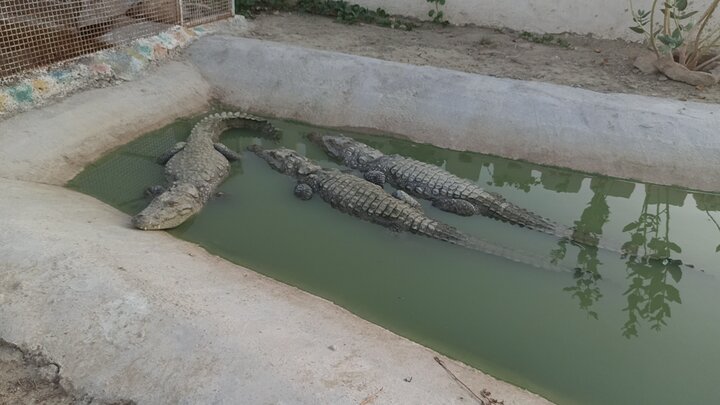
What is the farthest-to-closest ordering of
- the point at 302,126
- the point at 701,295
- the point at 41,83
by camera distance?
1. the point at 302,126
2. the point at 41,83
3. the point at 701,295

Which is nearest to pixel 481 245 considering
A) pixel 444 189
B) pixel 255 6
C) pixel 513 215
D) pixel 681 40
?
pixel 513 215

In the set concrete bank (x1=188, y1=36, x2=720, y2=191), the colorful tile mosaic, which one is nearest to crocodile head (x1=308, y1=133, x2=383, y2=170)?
concrete bank (x1=188, y1=36, x2=720, y2=191)

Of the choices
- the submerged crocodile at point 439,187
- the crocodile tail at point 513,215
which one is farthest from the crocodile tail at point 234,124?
the crocodile tail at point 513,215

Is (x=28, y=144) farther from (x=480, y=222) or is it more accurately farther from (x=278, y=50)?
(x=480, y=222)

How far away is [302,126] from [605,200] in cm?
366

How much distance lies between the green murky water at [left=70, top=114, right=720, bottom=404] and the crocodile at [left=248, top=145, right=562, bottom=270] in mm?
77

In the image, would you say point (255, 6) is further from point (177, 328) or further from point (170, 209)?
point (177, 328)

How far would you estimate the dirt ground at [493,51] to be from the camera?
7527 mm

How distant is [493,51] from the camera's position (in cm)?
864

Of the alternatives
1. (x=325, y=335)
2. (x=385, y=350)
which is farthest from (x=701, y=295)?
(x=325, y=335)

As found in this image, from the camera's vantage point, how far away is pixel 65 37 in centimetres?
623

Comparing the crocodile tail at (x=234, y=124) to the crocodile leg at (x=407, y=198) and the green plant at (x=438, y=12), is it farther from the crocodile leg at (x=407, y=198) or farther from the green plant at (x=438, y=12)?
the green plant at (x=438, y=12)

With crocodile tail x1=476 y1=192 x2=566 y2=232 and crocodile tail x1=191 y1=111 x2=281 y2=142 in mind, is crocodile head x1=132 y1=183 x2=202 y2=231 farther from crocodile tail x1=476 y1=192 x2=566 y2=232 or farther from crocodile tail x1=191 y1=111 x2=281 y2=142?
crocodile tail x1=476 y1=192 x2=566 y2=232

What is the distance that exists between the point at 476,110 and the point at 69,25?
4834mm
